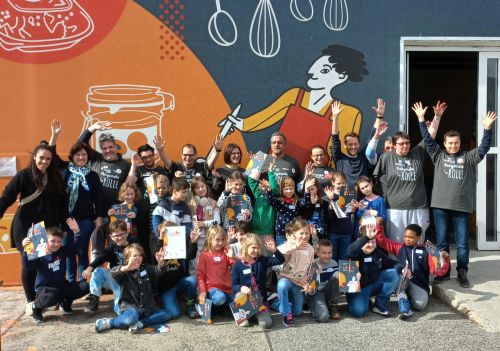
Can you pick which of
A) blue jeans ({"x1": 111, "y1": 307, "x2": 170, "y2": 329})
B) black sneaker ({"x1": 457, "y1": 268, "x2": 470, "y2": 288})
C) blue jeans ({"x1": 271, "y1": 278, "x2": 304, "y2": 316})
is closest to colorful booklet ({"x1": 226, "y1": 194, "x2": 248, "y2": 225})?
blue jeans ({"x1": 271, "y1": 278, "x2": 304, "y2": 316})

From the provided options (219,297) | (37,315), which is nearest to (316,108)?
(219,297)

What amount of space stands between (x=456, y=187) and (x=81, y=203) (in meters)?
4.17

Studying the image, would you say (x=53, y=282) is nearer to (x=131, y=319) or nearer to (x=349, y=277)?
(x=131, y=319)

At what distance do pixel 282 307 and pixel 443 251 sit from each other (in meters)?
2.01

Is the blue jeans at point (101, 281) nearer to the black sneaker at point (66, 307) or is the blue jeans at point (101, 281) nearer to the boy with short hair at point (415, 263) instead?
the black sneaker at point (66, 307)

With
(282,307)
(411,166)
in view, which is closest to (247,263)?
(282,307)

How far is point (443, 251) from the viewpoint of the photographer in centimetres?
546

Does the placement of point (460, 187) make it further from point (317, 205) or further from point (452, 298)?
point (317, 205)

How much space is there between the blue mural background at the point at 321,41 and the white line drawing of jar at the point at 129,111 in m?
0.83

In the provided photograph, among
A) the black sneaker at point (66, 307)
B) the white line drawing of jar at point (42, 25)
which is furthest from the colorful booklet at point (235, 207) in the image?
the white line drawing of jar at point (42, 25)

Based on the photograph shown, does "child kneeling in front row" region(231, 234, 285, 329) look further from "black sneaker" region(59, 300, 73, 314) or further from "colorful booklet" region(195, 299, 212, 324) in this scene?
"black sneaker" region(59, 300, 73, 314)

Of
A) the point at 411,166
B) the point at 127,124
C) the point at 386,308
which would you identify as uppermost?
the point at 127,124

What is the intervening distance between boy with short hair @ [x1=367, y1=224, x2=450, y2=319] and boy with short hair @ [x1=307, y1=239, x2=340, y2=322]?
1.58 feet

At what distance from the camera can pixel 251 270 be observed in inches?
192
